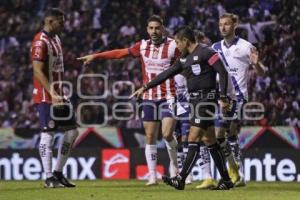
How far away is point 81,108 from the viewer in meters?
20.7

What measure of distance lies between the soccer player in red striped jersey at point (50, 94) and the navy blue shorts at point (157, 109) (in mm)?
1334

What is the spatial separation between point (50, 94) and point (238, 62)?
122 inches

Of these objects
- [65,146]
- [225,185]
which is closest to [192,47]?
[225,185]

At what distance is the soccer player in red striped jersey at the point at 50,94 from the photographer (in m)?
12.9

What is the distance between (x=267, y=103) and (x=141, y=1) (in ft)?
21.9

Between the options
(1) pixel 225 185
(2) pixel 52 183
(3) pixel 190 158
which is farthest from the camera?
(2) pixel 52 183

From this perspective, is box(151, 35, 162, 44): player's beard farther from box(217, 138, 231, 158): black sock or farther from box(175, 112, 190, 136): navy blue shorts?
box(217, 138, 231, 158): black sock

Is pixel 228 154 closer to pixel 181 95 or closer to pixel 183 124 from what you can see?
pixel 183 124

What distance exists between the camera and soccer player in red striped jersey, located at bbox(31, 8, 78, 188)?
12945 mm

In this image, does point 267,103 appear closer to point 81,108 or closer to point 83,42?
point 81,108

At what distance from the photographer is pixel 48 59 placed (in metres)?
13.1

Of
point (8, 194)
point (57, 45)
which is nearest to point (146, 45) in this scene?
point (57, 45)

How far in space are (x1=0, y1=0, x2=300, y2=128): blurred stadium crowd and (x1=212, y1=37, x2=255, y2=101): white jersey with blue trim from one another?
554cm

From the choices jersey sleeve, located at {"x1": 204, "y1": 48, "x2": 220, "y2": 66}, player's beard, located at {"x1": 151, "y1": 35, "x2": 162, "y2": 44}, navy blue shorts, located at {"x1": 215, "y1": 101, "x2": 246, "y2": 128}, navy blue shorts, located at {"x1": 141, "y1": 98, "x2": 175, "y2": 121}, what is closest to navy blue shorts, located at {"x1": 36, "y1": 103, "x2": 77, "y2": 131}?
navy blue shorts, located at {"x1": 141, "y1": 98, "x2": 175, "y2": 121}
